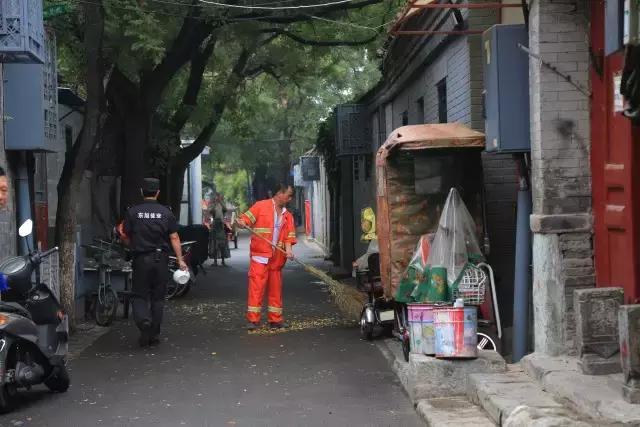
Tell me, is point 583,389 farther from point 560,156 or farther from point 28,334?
point 28,334

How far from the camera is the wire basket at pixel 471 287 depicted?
864cm

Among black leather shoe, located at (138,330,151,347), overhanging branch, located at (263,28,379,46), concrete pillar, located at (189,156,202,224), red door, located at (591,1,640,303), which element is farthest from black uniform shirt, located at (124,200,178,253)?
concrete pillar, located at (189,156,202,224)

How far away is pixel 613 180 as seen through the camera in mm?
7082

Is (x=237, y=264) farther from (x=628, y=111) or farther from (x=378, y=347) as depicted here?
(x=628, y=111)

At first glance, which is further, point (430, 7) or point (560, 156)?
point (430, 7)

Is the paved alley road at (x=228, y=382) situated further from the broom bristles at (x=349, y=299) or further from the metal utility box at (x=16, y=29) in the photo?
the metal utility box at (x=16, y=29)

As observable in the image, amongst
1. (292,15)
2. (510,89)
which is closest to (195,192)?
(292,15)

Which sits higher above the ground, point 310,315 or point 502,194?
point 502,194

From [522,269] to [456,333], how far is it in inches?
39.3

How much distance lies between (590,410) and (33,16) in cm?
676

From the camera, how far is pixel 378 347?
10547 mm

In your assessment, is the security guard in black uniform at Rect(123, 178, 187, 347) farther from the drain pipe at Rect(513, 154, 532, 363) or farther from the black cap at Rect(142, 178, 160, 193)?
the drain pipe at Rect(513, 154, 532, 363)

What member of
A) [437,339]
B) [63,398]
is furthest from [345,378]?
[63,398]

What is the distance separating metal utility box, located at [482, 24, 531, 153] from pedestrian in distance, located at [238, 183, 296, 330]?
426 cm
